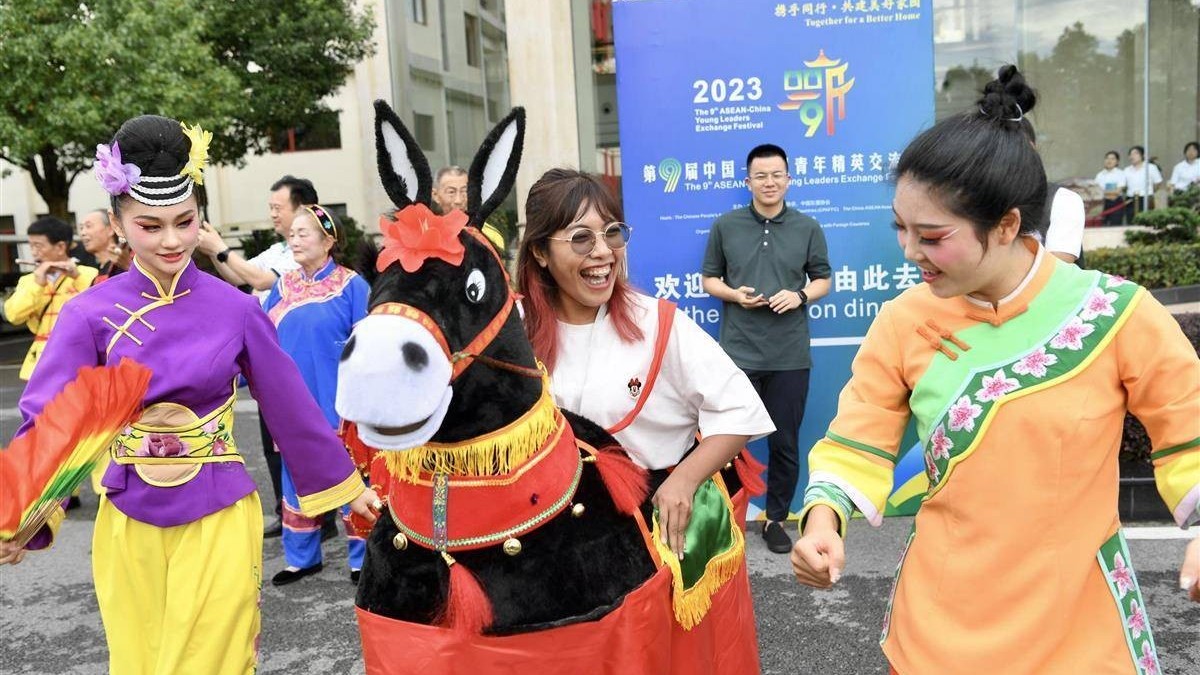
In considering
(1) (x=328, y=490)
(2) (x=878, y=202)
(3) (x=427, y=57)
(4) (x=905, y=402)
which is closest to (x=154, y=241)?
(1) (x=328, y=490)

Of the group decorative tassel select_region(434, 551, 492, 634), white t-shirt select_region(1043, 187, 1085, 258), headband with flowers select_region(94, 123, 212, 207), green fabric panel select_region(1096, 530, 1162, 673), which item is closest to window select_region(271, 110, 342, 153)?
white t-shirt select_region(1043, 187, 1085, 258)

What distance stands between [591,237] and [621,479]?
23.4 inches

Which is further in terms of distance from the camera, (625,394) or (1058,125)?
(1058,125)

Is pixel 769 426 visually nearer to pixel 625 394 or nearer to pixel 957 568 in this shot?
pixel 625 394

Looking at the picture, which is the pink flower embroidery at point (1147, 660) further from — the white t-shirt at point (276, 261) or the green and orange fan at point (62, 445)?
the white t-shirt at point (276, 261)

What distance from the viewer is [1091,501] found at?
5.90 feet

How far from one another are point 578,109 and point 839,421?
891 cm

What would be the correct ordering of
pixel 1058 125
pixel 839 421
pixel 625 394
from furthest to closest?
pixel 1058 125, pixel 625 394, pixel 839 421

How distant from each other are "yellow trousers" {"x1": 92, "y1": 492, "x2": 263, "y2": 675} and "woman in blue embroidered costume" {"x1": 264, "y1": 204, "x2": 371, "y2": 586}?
2059 mm

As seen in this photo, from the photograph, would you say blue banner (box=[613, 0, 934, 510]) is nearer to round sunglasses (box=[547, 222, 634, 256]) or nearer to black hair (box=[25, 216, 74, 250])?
round sunglasses (box=[547, 222, 634, 256])

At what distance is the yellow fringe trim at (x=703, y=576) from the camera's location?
2242mm

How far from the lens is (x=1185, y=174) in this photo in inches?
518

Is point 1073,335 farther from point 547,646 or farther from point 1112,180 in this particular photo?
point 1112,180

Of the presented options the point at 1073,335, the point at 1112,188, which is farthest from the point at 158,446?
the point at 1112,188
